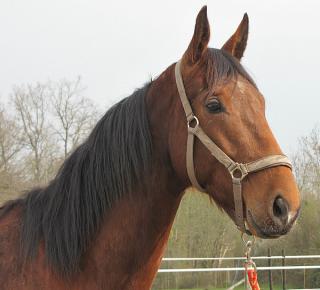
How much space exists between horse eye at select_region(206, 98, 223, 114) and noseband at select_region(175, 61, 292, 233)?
0.10 metres

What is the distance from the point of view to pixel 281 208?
2092 mm

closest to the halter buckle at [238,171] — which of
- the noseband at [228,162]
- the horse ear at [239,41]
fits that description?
the noseband at [228,162]

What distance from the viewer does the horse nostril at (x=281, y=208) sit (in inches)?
82.1

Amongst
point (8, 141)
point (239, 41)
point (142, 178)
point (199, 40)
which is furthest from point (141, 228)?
point (8, 141)

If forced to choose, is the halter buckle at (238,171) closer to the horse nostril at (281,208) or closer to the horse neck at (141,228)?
the horse nostril at (281,208)

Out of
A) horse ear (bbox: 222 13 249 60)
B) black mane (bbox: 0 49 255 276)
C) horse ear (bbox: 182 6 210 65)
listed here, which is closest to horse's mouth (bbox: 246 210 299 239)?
black mane (bbox: 0 49 255 276)

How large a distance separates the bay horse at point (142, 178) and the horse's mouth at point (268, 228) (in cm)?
5

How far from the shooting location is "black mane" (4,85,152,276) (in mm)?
2559

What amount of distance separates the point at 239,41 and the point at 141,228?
1373mm

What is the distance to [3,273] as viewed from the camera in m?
2.52

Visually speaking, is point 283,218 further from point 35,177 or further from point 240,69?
point 35,177

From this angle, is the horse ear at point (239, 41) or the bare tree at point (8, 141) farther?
the bare tree at point (8, 141)

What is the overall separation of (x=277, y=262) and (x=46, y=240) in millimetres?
19571

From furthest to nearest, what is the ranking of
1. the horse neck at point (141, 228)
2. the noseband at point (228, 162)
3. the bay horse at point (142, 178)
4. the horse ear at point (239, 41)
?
the horse ear at point (239, 41) < the horse neck at point (141, 228) < the bay horse at point (142, 178) < the noseband at point (228, 162)
